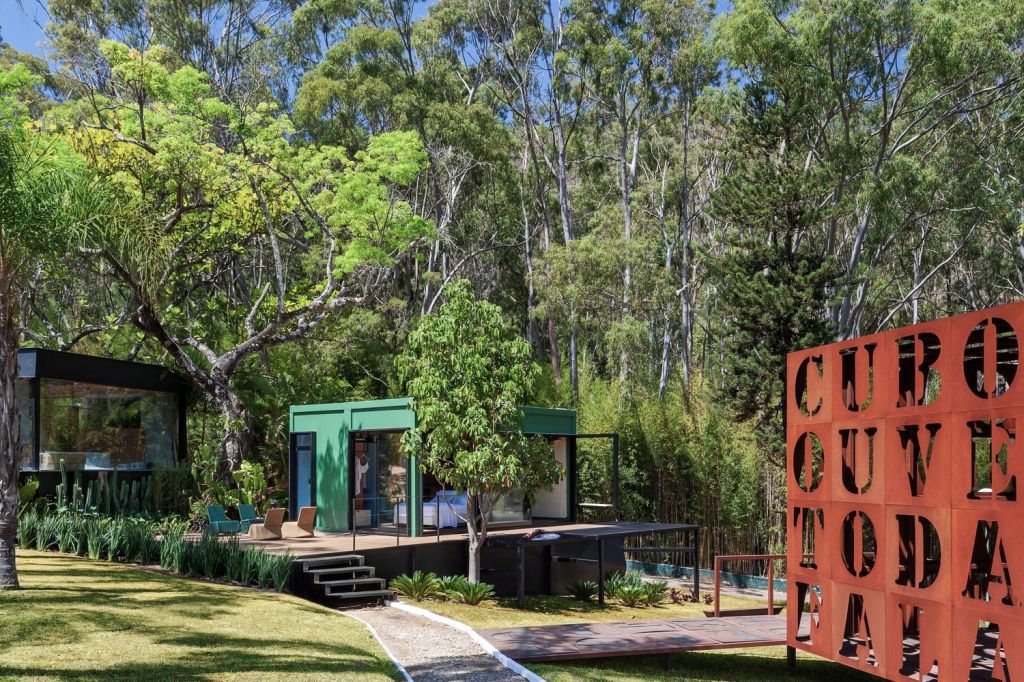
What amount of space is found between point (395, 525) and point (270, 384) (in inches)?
271

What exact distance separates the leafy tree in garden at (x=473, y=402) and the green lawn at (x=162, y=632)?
10.7ft

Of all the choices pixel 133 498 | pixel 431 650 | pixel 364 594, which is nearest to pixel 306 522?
pixel 133 498

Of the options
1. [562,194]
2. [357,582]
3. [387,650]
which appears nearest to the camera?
[387,650]

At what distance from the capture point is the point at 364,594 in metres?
13.9

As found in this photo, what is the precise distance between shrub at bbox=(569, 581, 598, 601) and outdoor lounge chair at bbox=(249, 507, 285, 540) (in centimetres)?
495

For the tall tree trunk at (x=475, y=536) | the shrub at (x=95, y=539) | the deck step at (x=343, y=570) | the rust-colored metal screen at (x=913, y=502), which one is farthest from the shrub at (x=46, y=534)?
the rust-colored metal screen at (x=913, y=502)

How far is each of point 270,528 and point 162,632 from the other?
21.7ft

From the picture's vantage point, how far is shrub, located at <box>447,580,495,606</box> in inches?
579

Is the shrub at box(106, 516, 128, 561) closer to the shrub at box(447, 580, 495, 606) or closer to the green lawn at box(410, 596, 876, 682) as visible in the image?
the green lawn at box(410, 596, 876, 682)

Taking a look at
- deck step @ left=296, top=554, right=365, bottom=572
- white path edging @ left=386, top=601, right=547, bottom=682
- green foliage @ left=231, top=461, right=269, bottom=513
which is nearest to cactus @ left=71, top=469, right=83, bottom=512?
green foliage @ left=231, top=461, right=269, bottom=513

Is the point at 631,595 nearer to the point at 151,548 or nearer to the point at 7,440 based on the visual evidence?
the point at 151,548

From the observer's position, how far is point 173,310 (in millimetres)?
23406

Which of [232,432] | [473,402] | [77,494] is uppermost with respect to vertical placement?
[473,402]

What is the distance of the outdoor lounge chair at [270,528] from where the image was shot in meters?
16.3
